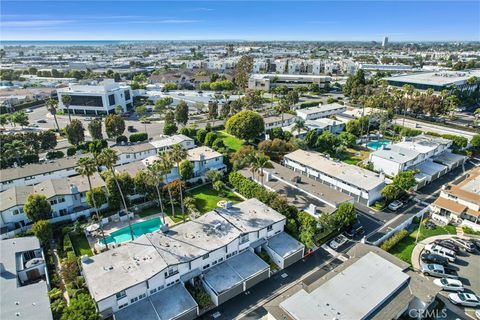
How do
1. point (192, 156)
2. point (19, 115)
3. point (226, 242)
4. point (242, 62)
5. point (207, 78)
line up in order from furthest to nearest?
point (207, 78) < point (242, 62) < point (19, 115) < point (192, 156) < point (226, 242)

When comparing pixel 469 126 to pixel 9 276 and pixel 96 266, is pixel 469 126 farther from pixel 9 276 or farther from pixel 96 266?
pixel 9 276

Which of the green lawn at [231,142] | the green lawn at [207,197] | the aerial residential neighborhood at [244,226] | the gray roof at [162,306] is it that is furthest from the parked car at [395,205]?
the green lawn at [231,142]

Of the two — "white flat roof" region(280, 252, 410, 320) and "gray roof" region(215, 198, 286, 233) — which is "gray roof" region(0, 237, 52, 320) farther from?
"white flat roof" region(280, 252, 410, 320)

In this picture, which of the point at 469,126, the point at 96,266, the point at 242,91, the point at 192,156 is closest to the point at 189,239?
the point at 96,266

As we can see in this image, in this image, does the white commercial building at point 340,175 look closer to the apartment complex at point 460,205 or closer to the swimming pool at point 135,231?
the apartment complex at point 460,205

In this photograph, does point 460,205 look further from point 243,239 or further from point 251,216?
point 243,239
